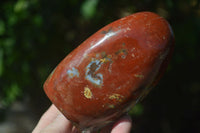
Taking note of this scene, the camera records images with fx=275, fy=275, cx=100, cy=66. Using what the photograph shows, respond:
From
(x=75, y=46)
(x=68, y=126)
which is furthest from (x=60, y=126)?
(x=75, y=46)

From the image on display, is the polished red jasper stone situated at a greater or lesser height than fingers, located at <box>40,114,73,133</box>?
greater

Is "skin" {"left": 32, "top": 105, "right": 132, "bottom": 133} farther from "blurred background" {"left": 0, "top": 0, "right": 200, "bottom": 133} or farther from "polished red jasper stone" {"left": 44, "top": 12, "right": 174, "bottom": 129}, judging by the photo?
"blurred background" {"left": 0, "top": 0, "right": 200, "bottom": 133}

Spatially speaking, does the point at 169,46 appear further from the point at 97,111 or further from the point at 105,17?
the point at 105,17

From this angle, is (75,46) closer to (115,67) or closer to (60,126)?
(60,126)

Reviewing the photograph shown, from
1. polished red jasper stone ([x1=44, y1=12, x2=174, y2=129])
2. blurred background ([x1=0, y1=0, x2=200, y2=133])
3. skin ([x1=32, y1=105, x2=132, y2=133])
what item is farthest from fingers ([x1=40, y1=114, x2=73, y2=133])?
blurred background ([x1=0, y1=0, x2=200, y2=133])

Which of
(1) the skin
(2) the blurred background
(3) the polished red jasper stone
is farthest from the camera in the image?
(2) the blurred background

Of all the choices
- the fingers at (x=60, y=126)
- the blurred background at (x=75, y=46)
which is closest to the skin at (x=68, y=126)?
the fingers at (x=60, y=126)
